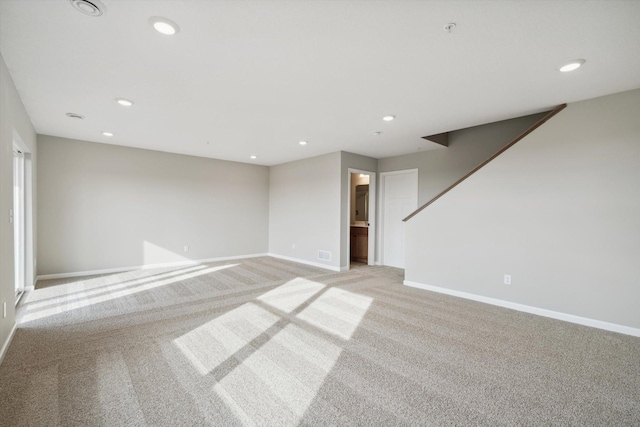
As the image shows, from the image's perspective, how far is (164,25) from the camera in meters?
1.89

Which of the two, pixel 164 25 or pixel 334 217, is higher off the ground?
pixel 164 25

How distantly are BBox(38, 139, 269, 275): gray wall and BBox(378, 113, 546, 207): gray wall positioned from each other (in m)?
3.92

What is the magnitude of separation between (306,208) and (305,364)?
4446 mm

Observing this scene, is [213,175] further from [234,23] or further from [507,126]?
[507,126]

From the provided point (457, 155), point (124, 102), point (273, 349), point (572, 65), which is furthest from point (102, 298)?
point (457, 155)

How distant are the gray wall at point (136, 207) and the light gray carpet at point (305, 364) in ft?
5.19

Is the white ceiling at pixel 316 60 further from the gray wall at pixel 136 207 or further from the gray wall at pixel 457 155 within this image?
the gray wall at pixel 136 207

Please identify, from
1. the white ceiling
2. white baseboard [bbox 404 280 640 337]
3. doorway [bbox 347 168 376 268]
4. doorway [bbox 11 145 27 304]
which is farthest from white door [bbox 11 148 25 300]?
white baseboard [bbox 404 280 640 337]

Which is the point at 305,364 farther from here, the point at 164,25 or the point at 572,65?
the point at 572,65

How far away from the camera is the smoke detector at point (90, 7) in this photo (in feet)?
5.45

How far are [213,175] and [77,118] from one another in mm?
2970

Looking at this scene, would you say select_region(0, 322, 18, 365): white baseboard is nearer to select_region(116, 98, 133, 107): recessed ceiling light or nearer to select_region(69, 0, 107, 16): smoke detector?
select_region(116, 98, 133, 107): recessed ceiling light

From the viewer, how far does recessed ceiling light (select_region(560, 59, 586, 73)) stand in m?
2.32

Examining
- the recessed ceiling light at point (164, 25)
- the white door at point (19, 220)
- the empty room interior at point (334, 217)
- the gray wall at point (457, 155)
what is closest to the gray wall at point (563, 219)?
the empty room interior at point (334, 217)
